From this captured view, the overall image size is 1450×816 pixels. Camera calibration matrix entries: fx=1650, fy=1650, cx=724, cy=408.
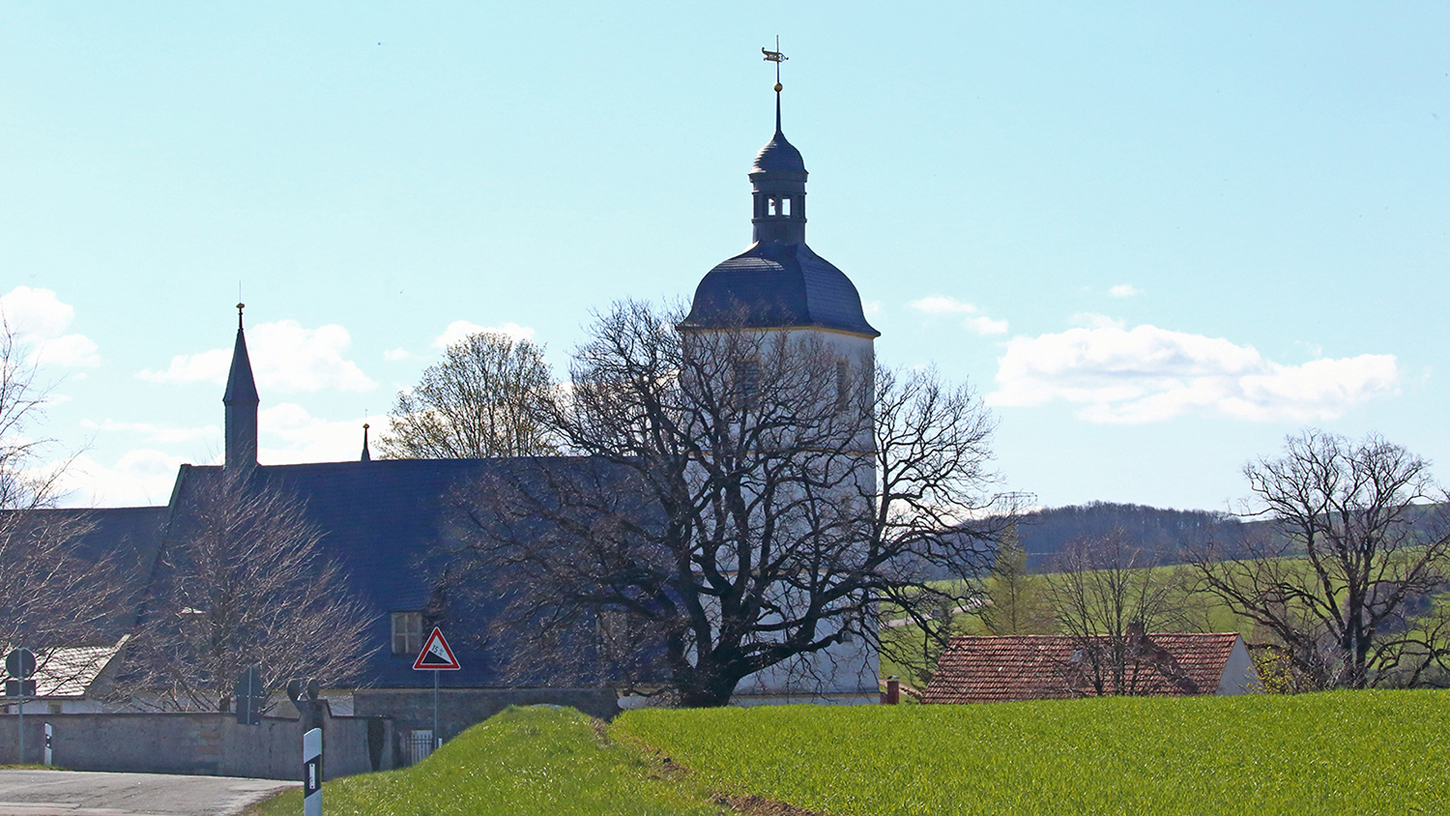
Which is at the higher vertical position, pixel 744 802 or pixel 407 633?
pixel 407 633

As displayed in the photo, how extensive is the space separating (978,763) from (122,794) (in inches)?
339

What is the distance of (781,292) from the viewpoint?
4134 cm

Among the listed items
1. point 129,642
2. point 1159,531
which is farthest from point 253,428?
point 1159,531

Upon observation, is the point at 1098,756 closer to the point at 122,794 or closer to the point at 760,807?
the point at 760,807

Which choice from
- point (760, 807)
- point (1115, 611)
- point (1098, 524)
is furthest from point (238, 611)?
point (1098, 524)

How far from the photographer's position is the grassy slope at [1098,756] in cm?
1085

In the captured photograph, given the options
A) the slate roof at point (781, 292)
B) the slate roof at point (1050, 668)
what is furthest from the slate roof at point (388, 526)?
the slate roof at point (1050, 668)

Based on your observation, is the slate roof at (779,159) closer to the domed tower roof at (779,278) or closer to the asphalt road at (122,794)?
the domed tower roof at (779,278)

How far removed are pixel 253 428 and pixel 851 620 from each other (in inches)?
804

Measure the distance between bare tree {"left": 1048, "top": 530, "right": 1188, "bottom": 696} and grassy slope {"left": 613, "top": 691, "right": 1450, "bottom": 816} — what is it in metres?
19.3

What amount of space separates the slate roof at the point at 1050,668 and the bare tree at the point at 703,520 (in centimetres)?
561

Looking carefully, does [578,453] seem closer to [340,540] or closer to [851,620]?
[851,620]

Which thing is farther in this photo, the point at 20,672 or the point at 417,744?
the point at 417,744

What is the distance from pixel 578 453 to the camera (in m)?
35.1
